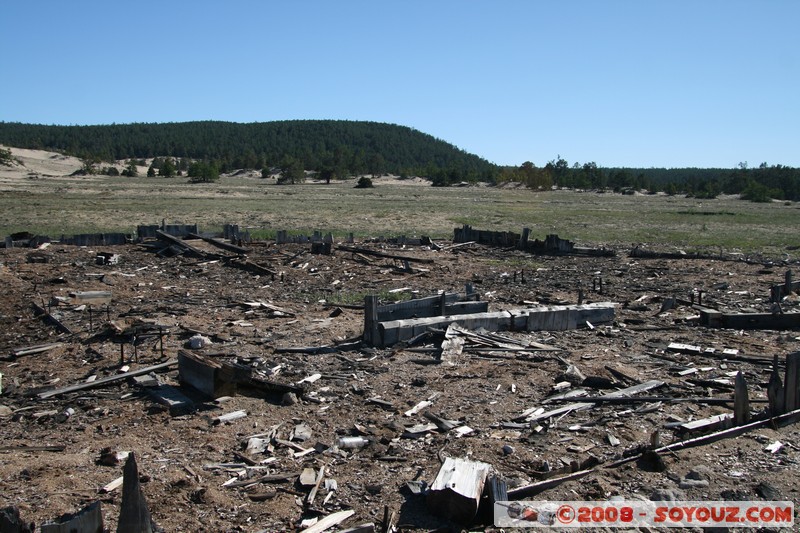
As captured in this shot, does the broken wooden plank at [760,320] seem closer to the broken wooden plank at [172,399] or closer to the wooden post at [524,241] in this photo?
the broken wooden plank at [172,399]

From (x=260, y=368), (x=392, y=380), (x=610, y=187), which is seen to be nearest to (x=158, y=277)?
(x=260, y=368)

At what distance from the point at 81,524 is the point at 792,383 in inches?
270

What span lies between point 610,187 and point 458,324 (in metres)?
97.4

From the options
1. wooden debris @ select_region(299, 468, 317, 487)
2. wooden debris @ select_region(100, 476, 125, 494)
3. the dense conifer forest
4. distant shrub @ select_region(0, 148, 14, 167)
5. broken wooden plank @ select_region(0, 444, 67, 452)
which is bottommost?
broken wooden plank @ select_region(0, 444, 67, 452)

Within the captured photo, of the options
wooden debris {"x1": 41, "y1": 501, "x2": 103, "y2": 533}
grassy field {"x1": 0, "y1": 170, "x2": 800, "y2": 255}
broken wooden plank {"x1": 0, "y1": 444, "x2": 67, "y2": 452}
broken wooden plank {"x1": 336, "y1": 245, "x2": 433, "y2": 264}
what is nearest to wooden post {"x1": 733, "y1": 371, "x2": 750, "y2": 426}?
wooden debris {"x1": 41, "y1": 501, "x2": 103, "y2": 533}

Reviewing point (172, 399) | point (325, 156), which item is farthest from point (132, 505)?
point (325, 156)

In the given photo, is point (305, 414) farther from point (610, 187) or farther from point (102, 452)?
point (610, 187)

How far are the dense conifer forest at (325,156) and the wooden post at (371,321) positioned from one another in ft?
244

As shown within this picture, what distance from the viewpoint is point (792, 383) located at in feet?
22.8

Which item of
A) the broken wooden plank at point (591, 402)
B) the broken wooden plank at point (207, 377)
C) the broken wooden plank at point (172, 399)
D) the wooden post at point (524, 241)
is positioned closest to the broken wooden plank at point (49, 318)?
the broken wooden plank at point (172, 399)

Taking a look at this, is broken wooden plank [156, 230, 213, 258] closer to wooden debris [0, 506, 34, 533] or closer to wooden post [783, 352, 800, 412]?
wooden post [783, 352, 800, 412]

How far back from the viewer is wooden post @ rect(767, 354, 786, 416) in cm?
684

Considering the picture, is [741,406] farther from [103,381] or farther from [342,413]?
[103,381]

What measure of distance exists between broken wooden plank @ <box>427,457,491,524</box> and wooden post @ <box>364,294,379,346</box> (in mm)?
4998
